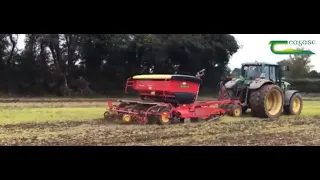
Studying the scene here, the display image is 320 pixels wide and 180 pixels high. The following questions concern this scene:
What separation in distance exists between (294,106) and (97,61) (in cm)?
472

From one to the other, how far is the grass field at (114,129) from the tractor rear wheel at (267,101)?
26 centimetres

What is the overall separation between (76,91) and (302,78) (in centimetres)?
448

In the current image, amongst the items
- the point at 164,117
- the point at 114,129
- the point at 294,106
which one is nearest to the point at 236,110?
the point at 294,106

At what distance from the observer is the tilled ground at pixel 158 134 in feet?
20.0

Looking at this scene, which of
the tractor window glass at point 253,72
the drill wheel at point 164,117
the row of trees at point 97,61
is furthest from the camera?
the tractor window glass at point 253,72

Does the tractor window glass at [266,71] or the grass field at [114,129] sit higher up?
the tractor window glass at [266,71]

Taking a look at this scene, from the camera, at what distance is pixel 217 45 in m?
7.13

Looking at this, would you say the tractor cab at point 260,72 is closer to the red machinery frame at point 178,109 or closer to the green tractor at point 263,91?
the green tractor at point 263,91

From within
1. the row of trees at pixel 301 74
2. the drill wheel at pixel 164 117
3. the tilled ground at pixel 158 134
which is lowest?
the tilled ground at pixel 158 134

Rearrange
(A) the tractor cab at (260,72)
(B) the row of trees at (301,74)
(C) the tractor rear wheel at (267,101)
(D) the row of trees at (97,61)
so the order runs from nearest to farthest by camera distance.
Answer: (D) the row of trees at (97,61) < (B) the row of trees at (301,74) < (C) the tractor rear wheel at (267,101) < (A) the tractor cab at (260,72)

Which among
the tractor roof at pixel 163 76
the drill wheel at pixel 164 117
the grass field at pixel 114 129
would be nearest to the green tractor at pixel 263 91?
the grass field at pixel 114 129

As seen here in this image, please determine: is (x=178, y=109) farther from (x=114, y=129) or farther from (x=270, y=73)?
(x=270, y=73)
